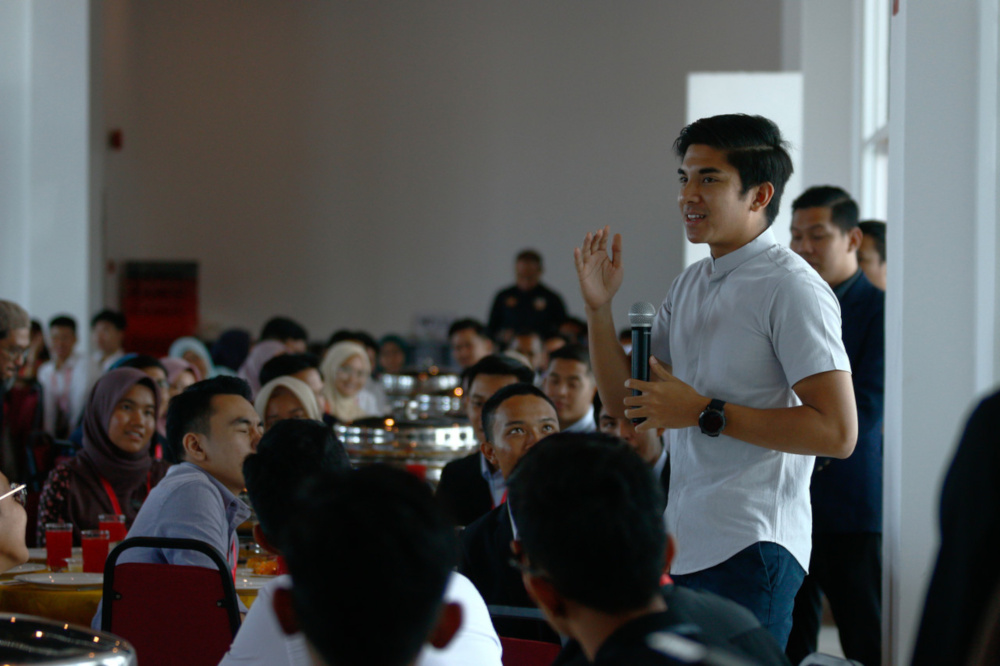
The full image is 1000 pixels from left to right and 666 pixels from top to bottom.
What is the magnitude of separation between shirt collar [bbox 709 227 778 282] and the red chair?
72 cm

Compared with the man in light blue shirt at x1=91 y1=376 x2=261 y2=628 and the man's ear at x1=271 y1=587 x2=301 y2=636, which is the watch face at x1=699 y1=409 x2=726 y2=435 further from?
the man in light blue shirt at x1=91 y1=376 x2=261 y2=628

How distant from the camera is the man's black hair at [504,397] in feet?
9.08

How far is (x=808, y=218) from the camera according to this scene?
3.13 metres

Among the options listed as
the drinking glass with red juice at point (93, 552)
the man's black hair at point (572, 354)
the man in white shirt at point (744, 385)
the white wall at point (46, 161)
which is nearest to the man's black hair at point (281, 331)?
the white wall at point (46, 161)

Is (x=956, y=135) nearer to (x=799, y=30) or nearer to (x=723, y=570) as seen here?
(x=723, y=570)

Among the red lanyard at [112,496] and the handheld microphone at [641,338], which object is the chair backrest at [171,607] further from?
the red lanyard at [112,496]

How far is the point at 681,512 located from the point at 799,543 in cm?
20

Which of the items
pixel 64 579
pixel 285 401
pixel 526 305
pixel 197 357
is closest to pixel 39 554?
pixel 64 579

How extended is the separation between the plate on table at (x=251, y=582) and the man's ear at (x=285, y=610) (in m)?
1.40

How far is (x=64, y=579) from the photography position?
2.49m

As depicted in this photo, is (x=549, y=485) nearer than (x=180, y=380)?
Yes

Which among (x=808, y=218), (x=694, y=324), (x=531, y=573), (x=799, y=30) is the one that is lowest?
(x=531, y=573)

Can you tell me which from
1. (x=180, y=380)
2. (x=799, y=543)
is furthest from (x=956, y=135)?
(x=180, y=380)

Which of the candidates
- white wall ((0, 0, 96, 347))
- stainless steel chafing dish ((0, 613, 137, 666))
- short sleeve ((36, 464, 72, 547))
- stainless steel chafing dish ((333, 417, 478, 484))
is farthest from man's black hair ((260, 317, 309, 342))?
stainless steel chafing dish ((0, 613, 137, 666))
